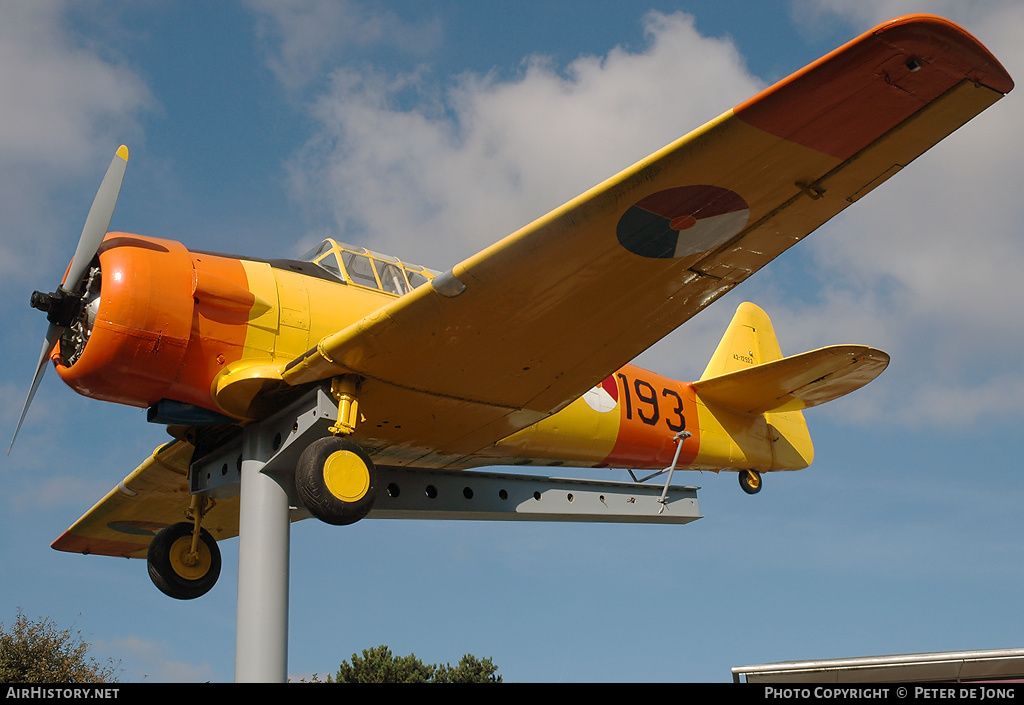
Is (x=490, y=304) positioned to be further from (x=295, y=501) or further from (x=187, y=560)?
(x=187, y=560)

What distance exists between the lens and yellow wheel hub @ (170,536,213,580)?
8461 mm

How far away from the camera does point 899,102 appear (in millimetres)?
5227

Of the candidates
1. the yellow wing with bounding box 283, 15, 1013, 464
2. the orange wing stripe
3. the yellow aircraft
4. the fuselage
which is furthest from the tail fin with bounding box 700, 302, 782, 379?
the orange wing stripe

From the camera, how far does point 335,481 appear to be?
6.38 m

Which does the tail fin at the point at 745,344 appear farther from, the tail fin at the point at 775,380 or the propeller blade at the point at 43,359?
the propeller blade at the point at 43,359

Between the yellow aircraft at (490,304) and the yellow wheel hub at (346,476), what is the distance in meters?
0.01

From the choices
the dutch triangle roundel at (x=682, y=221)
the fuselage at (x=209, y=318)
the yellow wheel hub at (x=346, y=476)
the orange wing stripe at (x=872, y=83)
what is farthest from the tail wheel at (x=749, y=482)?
the orange wing stripe at (x=872, y=83)

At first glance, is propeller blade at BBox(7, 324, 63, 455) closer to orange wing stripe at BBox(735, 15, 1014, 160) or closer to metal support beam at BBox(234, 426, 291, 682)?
metal support beam at BBox(234, 426, 291, 682)

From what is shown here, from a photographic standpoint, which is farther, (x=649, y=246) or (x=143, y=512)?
(x=143, y=512)

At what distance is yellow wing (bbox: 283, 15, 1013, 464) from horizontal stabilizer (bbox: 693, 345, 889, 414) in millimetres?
2429

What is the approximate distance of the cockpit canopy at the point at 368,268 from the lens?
7.98 meters

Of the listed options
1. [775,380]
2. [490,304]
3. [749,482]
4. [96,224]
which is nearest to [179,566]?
[96,224]

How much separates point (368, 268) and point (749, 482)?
5548 millimetres
